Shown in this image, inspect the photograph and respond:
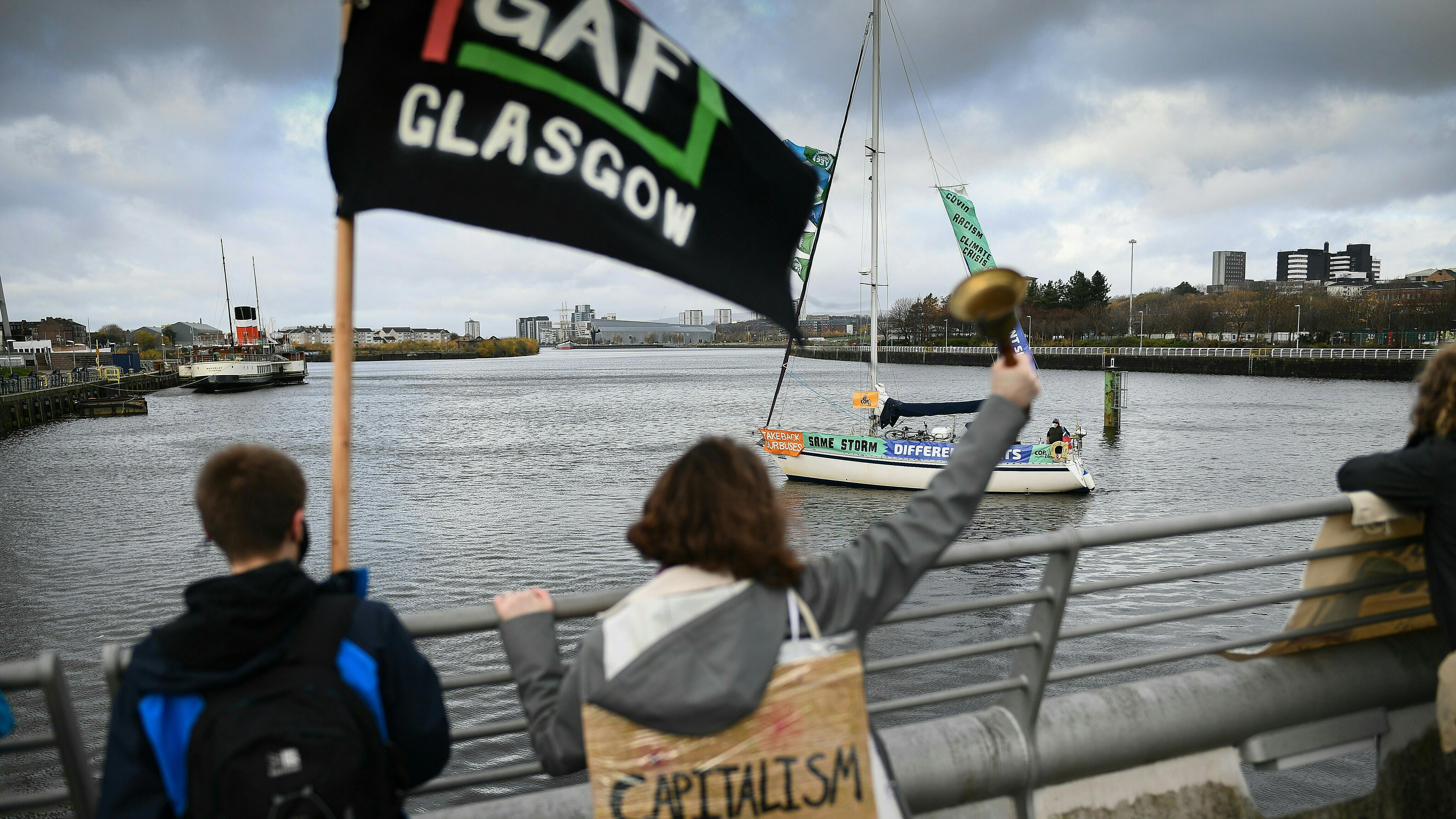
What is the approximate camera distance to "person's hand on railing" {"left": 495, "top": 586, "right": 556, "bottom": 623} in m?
1.97

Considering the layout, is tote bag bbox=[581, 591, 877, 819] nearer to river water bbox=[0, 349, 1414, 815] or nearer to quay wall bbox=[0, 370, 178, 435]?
river water bbox=[0, 349, 1414, 815]

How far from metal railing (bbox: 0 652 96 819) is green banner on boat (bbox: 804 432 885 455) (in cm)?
2281

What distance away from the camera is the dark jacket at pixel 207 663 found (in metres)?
1.50

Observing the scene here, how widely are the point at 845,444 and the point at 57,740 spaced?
76.1ft

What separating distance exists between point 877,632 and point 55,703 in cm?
1343

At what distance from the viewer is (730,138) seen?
7.38ft

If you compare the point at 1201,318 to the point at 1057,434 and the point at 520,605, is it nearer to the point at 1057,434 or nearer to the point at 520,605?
the point at 1057,434

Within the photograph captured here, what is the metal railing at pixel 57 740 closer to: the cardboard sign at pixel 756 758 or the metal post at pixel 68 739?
the metal post at pixel 68 739

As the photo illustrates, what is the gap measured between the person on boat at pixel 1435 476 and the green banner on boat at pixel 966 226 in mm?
21162

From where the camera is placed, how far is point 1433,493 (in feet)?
9.10

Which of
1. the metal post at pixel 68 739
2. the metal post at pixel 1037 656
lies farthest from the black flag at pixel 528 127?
the metal post at pixel 1037 656

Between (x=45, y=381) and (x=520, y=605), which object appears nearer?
(x=520, y=605)

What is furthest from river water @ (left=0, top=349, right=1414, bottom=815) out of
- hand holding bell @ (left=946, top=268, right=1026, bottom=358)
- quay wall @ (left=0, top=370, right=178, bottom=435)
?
quay wall @ (left=0, top=370, right=178, bottom=435)

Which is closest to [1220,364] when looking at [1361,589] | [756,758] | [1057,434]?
[1057,434]
